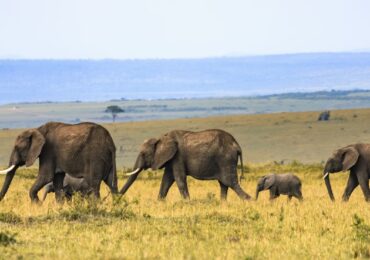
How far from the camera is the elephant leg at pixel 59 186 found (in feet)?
70.1

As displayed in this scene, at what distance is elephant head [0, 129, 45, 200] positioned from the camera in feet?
68.4

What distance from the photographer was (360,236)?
15.5 meters

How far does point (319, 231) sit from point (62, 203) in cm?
653

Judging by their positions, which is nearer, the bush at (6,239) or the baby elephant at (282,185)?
the bush at (6,239)

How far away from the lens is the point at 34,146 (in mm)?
20938

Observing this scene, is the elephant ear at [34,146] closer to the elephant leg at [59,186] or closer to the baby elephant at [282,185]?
the elephant leg at [59,186]

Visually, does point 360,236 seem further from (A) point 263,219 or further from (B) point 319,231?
(A) point 263,219

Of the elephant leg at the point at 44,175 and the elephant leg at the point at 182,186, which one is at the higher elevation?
the elephant leg at the point at 44,175

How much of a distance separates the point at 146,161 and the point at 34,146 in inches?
160

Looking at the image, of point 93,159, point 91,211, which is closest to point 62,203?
point 93,159

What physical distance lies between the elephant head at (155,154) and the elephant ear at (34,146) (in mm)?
3282

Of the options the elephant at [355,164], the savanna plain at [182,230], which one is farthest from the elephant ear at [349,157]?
the savanna plain at [182,230]

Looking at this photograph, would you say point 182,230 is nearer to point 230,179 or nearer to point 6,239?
point 6,239

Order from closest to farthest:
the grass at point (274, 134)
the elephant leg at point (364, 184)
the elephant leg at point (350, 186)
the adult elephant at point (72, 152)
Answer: the adult elephant at point (72, 152)
the elephant leg at point (364, 184)
the elephant leg at point (350, 186)
the grass at point (274, 134)
